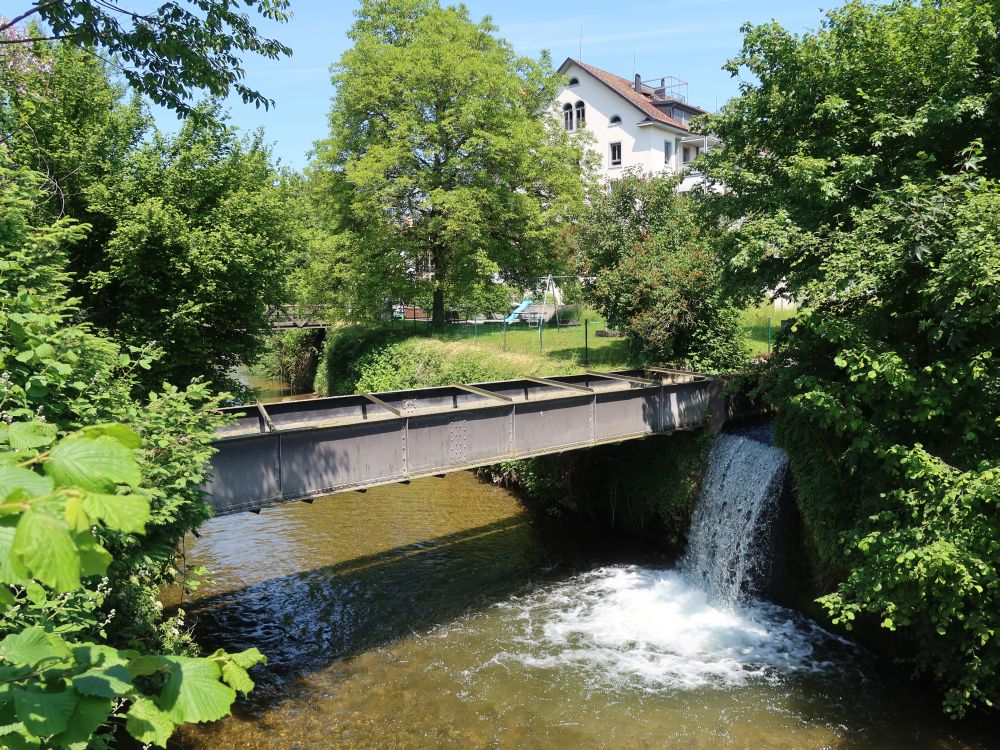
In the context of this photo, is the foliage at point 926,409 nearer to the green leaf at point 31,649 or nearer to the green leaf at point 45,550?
the green leaf at point 31,649

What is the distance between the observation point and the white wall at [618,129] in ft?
141

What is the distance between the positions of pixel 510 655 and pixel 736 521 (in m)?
5.64

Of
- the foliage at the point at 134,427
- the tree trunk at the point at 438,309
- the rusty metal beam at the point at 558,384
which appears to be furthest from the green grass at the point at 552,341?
the foliage at the point at 134,427

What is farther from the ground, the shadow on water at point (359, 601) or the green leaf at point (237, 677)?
the green leaf at point (237, 677)

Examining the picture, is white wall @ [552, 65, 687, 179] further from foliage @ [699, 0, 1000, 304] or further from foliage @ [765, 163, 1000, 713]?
foliage @ [765, 163, 1000, 713]

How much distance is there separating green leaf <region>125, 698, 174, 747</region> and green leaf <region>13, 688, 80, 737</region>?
20 centimetres

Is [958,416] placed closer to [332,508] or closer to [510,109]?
[332,508]

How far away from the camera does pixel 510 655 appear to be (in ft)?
39.7

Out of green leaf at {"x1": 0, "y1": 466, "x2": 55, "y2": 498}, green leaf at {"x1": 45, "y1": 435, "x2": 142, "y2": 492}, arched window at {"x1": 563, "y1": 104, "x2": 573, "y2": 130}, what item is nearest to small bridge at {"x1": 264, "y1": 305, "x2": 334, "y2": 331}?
arched window at {"x1": 563, "y1": 104, "x2": 573, "y2": 130}

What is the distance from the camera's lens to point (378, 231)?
28859 mm

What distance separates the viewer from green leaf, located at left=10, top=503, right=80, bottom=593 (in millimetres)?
1920

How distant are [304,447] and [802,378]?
26.5ft

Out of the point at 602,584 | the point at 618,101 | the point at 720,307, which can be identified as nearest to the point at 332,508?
the point at 602,584

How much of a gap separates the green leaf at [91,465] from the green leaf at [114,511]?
9cm
